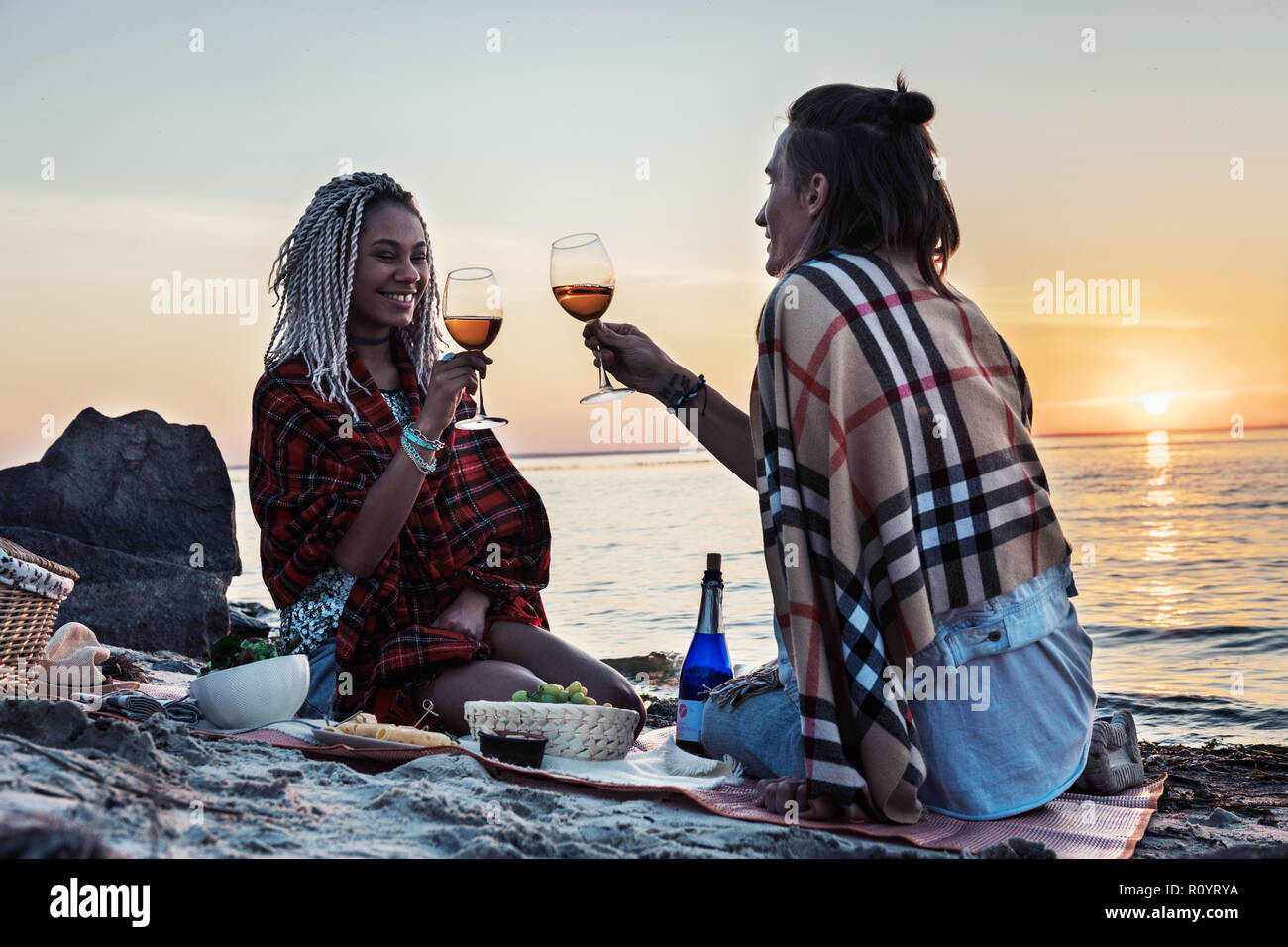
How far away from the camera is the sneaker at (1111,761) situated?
11.2ft

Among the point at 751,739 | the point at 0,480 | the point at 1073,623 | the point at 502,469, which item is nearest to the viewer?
the point at 1073,623

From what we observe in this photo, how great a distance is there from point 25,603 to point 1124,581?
32.5 feet

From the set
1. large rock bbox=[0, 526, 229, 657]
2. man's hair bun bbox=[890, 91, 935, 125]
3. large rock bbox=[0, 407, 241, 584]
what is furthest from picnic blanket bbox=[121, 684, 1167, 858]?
large rock bbox=[0, 407, 241, 584]

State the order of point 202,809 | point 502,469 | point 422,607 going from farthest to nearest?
point 502,469, point 422,607, point 202,809

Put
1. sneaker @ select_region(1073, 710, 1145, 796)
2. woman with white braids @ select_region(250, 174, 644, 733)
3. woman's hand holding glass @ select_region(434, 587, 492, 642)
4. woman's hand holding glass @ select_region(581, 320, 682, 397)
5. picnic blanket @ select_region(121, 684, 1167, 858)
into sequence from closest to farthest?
picnic blanket @ select_region(121, 684, 1167, 858), sneaker @ select_region(1073, 710, 1145, 796), woman's hand holding glass @ select_region(581, 320, 682, 397), woman with white braids @ select_region(250, 174, 644, 733), woman's hand holding glass @ select_region(434, 587, 492, 642)

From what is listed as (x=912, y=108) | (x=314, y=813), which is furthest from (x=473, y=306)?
(x=314, y=813)

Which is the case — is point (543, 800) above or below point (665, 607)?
A: above

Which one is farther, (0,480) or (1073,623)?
(0,480)

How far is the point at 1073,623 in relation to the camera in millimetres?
3215

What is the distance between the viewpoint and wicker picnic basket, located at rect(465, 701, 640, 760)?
3.69 metres

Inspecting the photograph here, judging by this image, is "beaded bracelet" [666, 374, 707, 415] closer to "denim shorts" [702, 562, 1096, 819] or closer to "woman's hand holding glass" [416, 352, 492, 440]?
"woman's hand holding glass" [416, 352, 492, 440]
